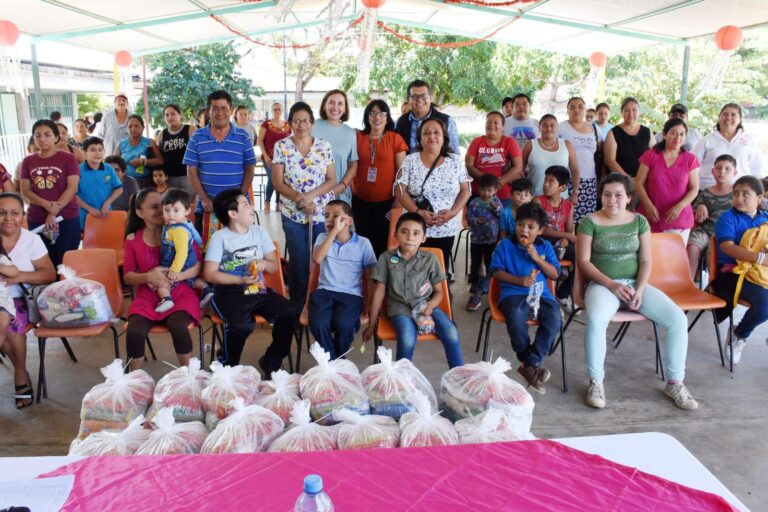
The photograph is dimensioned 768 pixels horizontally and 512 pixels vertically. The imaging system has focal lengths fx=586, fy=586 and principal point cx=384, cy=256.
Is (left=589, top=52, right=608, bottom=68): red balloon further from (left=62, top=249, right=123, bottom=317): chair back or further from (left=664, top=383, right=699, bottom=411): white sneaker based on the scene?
(left=62, top=249, right=123, bottom=317): chair back

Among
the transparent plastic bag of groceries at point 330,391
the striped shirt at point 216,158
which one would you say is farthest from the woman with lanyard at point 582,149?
the transparent plastic bag of groceries at point 330,391

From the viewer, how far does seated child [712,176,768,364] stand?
365cm

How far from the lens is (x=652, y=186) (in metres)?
4.51

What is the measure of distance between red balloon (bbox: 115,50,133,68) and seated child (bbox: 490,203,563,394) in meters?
7.73

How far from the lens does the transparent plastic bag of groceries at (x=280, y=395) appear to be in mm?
1971

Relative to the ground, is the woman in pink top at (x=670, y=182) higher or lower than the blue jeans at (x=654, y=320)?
higher

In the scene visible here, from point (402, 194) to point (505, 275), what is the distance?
1.01m

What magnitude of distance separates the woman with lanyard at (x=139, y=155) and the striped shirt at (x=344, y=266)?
2.66m

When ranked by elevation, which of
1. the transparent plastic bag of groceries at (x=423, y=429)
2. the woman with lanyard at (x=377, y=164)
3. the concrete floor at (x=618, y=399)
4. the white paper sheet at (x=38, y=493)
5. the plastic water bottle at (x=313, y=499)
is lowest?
the concrete floor at (x=618, y=399)

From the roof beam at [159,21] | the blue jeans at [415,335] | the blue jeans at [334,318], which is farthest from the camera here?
the roof beam at [159,21]

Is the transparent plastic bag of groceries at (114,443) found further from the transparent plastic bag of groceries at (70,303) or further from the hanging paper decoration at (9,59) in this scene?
the hanging paper decoration at (9,59)

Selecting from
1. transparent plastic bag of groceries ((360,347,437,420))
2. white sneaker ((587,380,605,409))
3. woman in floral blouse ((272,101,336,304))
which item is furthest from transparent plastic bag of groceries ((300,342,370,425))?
woman in floral blouse ((272,101,336,304))

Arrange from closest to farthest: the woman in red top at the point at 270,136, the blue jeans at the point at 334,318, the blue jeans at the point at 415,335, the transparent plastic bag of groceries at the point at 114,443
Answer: the transparent plastic bag of groceries at the point at 114,443 → the blue jeans at the point at 415,335 → the blue jeans at the point at 334,318 → the woman in red top at the point at 270,136

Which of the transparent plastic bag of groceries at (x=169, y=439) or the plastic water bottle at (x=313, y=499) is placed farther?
the transparent plastic bag of groceries at (x=169, y=439)
